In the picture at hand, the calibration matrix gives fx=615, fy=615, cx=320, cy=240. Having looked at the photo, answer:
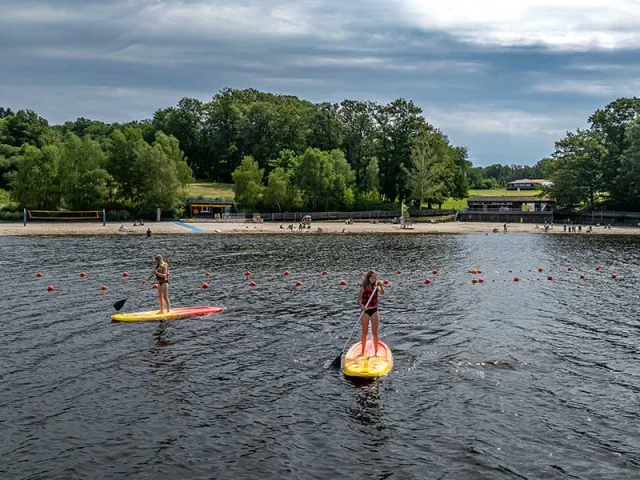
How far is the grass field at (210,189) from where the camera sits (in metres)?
134

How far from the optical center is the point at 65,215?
101 meters

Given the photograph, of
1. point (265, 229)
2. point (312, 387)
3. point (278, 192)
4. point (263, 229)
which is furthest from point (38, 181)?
point (312, 387)

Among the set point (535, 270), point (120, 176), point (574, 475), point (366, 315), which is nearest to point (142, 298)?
point (366, 315)

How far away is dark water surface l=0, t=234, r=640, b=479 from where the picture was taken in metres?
14.0

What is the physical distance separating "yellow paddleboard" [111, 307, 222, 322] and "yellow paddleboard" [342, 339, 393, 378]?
9.91 m

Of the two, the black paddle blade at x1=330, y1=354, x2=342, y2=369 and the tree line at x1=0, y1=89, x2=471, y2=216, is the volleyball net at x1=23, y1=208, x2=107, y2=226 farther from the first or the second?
the black paddle blade at x1=330, y1=354, x2=342, y2=369

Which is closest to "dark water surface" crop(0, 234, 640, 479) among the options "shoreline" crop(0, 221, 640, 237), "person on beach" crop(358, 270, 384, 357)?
"person on beach" crop(358, 270, 384, 357)

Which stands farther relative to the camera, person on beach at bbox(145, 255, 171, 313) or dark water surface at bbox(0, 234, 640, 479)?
person on beach at bbox(145, 255, 171, 313)

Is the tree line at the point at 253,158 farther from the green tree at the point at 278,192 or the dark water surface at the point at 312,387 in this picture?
the dark water surface at the point at 312,387

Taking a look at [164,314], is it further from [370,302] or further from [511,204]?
[511,204]

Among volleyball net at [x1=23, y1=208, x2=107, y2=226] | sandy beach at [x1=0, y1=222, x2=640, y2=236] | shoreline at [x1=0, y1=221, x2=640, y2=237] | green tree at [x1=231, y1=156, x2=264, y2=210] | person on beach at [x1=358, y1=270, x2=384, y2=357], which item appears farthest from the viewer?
green tree at [x1=231, y1=156, x2=264, y2=210]

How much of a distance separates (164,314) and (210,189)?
118 m

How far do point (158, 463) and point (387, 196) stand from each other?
121 metres

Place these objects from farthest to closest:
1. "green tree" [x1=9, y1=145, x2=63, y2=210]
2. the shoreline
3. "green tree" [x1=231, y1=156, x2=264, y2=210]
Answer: "green tree" [x1=231, y1=156, x2=264, y2=210], "green tree" [x1=9, y1=145, x2=63, y2=210], the shoreline
